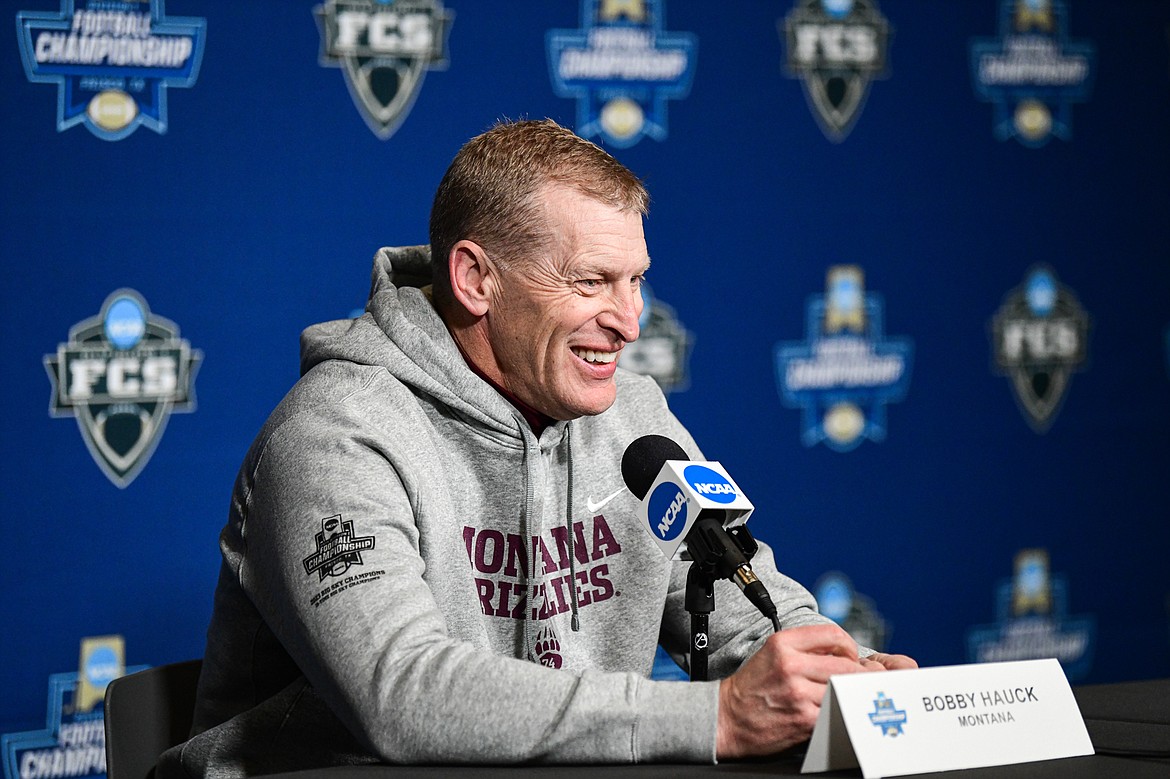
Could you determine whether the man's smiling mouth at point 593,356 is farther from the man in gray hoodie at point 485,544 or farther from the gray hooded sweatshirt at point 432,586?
the gray hooded sweatshirt at point 432,586

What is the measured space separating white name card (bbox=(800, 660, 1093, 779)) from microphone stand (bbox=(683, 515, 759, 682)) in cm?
19

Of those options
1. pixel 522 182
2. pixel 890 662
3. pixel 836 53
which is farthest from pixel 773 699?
pixel 836 53

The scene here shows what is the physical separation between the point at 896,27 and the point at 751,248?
769mm

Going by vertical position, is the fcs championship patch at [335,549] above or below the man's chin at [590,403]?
below

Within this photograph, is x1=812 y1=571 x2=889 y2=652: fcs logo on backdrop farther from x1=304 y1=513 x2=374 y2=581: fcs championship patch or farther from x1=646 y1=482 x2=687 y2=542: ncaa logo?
x1=304 y1=513 x2=374 y2=581: fcs championship patch

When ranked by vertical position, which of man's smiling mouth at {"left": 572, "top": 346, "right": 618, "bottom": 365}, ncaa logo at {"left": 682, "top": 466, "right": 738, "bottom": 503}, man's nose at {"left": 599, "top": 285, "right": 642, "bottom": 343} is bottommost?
ncaa logo at {"left": 682, "top": 466, "right": 738, "bottom": 503}

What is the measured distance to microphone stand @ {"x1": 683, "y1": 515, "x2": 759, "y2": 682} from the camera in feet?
4.02

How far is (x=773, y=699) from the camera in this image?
1.14 metres

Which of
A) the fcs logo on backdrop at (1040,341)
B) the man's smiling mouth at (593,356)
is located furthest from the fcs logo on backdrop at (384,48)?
the fcs logo on backdrop at (1040,341)

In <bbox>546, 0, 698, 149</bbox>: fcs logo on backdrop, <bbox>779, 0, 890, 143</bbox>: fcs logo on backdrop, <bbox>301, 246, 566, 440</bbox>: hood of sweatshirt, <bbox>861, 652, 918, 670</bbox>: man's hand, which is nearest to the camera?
<bbox>861, 652, 918, 670</bbox>: man's hand

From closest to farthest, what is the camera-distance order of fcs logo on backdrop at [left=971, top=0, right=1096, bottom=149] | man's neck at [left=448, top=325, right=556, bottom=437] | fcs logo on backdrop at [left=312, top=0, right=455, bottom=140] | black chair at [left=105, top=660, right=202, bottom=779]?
black chair at [left=105, top=660, right=202, bottom=779] → man's neck at [left=448, top=325, right=556, bottom=437] → fcs logo on backdrop at [left=312, top=0, right=455, bottom=140] → fcs logo on backdrop at [left=971, top=0, right=1096, bottom=149]

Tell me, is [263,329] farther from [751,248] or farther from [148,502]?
[751,248]

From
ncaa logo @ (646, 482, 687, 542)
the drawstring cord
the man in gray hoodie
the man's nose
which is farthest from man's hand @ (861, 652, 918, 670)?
the man's nose

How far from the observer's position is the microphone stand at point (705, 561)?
1.23 m
